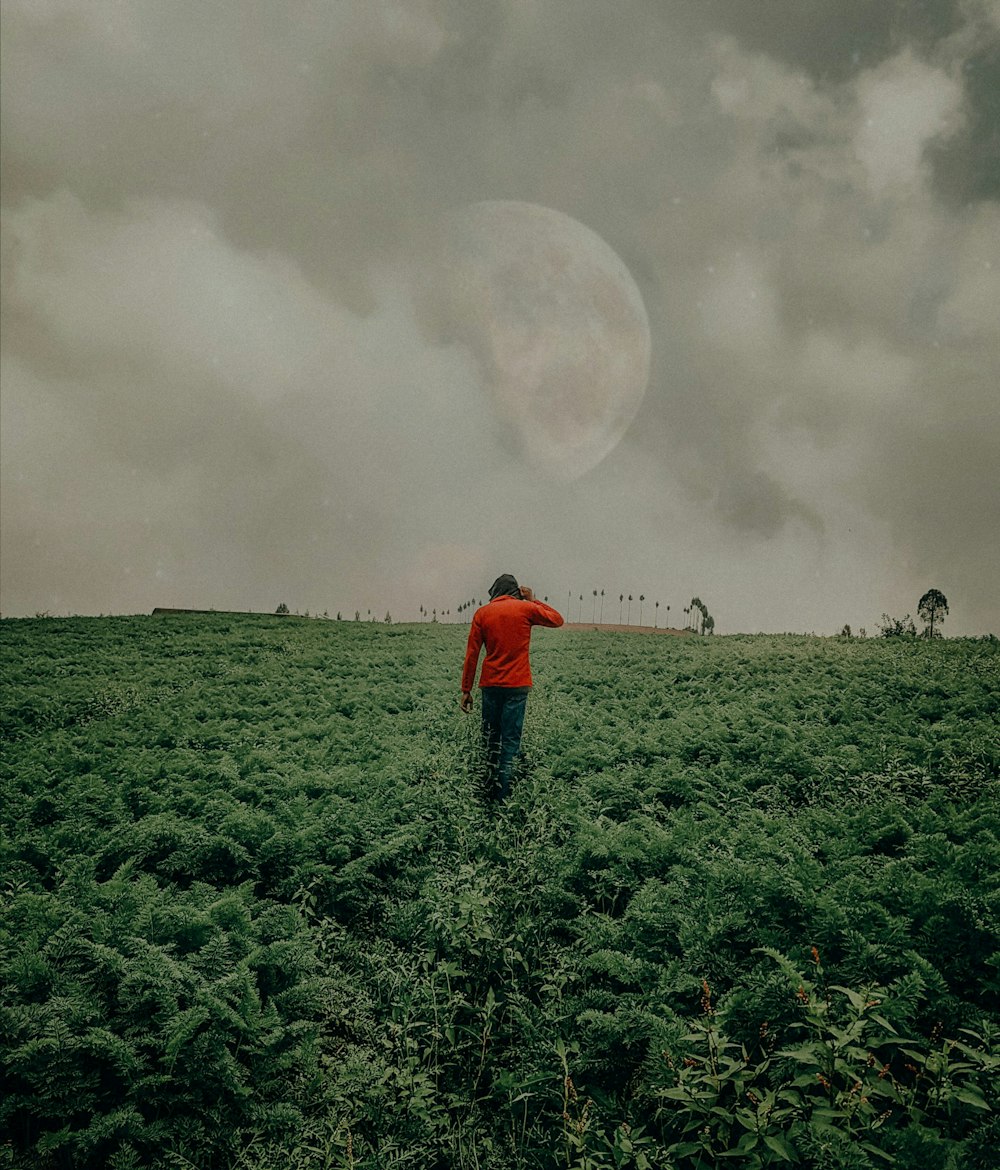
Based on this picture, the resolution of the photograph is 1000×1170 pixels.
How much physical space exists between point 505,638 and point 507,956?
420 centimetres

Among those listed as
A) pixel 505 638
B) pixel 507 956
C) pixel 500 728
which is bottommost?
pixel 507 956

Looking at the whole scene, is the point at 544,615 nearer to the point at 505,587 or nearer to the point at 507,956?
the point at 505,587

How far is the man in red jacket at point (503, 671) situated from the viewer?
8.37 meters

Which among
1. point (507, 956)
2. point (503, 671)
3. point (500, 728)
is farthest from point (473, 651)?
point (507, 956)

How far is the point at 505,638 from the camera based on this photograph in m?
8.38

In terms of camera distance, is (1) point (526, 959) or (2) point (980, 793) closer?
(1) point (526, 959)

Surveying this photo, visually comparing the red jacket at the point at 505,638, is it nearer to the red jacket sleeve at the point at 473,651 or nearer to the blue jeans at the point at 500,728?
the red jacket sleeve at the point at 473,651

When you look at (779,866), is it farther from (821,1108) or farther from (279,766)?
(279,766)

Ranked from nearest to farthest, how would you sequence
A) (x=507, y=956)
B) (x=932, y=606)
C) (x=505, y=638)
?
1. (x=507, y=956)
2. (x=505, y=638)
3. (x=932, y=606)

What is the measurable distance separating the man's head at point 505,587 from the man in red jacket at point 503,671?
14 millimetres

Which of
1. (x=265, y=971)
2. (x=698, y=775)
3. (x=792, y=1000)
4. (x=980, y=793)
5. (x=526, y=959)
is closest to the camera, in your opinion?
(x=792, y=1000)

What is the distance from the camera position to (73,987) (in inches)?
153

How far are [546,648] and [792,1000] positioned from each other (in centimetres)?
2589

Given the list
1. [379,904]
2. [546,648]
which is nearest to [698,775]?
[379,904]
